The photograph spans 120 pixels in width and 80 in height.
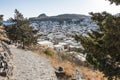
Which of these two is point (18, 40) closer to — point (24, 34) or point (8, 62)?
point (24, 34)

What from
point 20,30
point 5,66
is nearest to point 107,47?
point 5,66

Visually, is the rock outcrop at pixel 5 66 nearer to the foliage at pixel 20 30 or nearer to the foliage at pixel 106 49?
the foliage at pixel 106 49

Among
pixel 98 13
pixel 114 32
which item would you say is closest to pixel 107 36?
pixel 114 32

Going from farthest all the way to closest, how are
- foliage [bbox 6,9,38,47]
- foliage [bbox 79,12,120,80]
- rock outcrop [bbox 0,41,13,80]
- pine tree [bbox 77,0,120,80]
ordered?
foliage [bbox 6,9,38,47] → rock outcrop [bbox 0,41,13,80] → foliage [bbox 79,12,120,80] → pine tree [bbox 77,0,120,80]

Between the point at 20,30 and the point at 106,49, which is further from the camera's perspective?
the point at 20,30

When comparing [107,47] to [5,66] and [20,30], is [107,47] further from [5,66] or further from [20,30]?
[20,30]

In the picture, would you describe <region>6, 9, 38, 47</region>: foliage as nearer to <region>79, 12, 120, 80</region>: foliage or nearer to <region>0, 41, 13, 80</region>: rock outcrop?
<region>79, 12, 120, 80</region>: foliage

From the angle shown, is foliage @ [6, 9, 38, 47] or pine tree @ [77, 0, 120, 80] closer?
pine tree @ [77, 0, 120, 80]

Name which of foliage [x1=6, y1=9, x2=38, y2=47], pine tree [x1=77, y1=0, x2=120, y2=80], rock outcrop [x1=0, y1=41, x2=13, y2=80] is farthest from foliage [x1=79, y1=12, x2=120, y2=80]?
foliage [x1=6, y1=9, x2=38, y2=47]

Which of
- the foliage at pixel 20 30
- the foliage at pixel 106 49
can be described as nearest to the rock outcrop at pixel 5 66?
the foliage at pixel 106 49

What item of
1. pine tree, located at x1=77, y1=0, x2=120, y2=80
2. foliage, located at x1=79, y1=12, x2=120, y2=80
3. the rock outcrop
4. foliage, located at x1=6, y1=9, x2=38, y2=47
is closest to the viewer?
pine tree, located at x1=77, y1=0, x2=120, y2=80

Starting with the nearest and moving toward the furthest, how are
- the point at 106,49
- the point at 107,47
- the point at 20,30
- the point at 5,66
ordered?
the point at 107,47
the point at 106,49
the point at 5,66
the point at 20,30

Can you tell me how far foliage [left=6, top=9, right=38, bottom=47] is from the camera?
31.7 metres

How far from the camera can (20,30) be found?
31.5 metres
